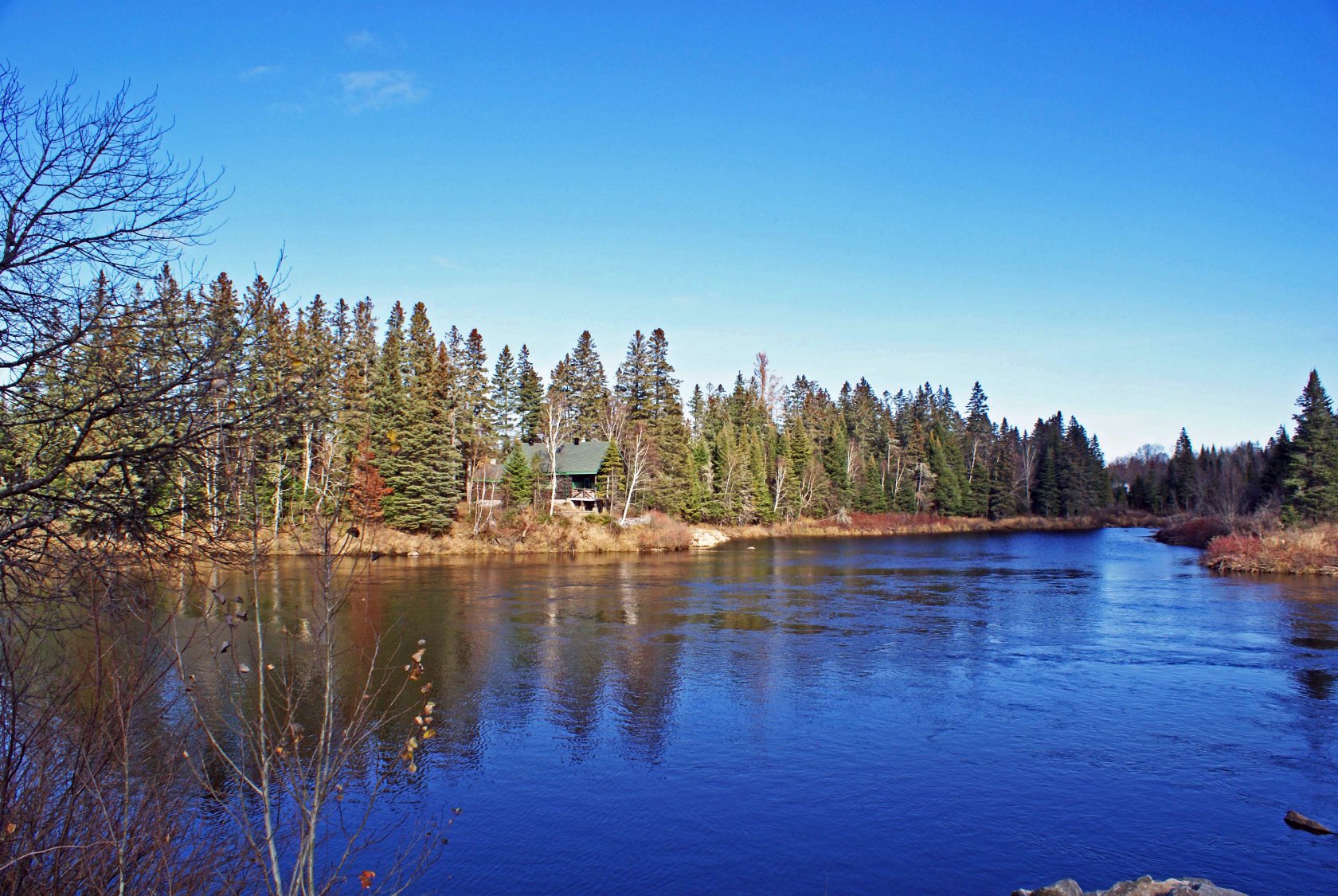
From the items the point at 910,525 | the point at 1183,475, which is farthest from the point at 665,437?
the point at 1183,475

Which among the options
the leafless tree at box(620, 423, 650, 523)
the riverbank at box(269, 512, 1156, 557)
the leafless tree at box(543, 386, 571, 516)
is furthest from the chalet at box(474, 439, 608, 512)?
the riverbank at box(269, 512, 1156, 557)

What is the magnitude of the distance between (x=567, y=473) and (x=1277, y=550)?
143ft

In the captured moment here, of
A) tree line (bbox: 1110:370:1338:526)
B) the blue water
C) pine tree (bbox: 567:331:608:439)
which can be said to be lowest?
the blue water

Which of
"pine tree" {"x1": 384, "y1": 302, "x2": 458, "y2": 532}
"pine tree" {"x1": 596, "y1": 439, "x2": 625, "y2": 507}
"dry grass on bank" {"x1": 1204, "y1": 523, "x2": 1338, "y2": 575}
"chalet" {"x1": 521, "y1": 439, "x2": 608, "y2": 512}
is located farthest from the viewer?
"pine tree" {"x1": 596, "y1": 439, "x2": 625, "y2": 507}

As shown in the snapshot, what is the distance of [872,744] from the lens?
48.2 ft

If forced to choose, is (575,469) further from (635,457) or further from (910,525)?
(910,525)

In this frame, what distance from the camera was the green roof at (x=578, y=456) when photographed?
63.8m

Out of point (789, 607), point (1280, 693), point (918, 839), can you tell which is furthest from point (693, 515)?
point (918, 839)

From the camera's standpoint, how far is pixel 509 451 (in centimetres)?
5988

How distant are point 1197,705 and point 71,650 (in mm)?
21509

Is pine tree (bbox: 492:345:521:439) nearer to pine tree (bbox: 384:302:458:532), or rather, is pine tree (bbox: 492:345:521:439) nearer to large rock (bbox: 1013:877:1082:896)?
pine tree (bbox: 384:302:458:532)

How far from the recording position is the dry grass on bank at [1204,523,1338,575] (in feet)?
124

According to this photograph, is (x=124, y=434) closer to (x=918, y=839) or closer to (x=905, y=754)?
(x=918, y=839)

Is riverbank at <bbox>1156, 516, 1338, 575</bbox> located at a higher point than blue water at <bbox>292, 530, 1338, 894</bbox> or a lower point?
higher
